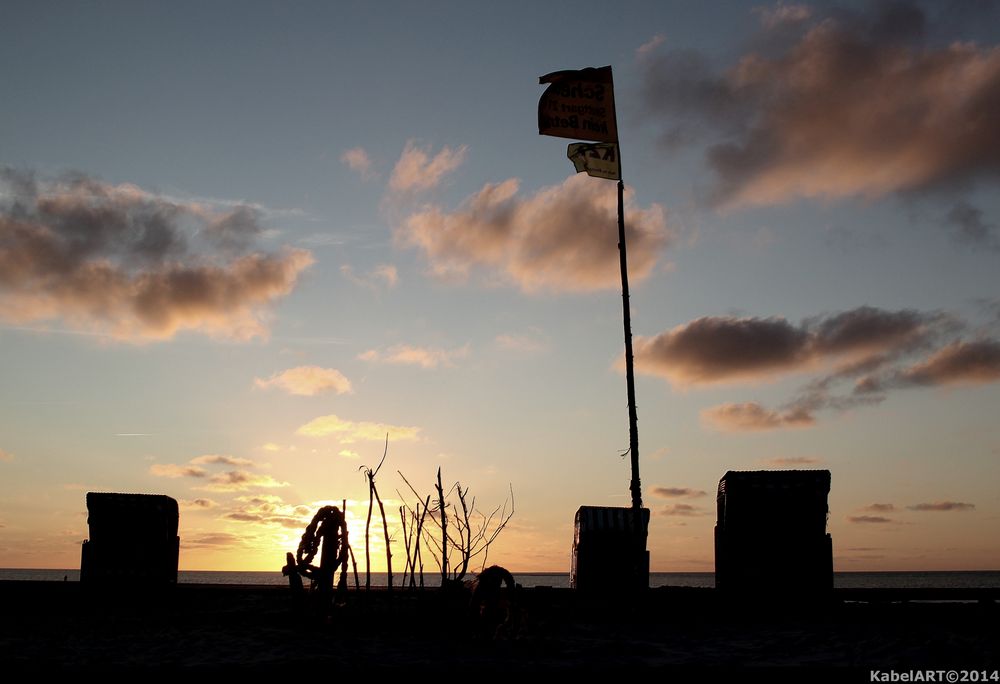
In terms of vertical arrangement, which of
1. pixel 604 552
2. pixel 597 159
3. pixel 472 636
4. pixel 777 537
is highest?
pixel 597 159

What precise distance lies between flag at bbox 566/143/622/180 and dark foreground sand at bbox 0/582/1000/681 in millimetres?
9594

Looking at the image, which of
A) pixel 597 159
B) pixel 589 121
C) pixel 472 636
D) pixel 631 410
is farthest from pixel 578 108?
pixel 472 636

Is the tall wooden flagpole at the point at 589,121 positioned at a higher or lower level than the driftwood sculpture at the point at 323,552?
higher

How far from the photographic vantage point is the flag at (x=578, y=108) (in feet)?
72.4

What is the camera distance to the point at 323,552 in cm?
1942

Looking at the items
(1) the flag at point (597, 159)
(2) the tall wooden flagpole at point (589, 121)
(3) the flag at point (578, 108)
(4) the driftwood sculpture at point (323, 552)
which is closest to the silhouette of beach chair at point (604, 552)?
(2) the tall wooden flagpole at point (589, 121)

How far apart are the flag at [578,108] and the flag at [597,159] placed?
20cm

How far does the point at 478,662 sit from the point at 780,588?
873cm

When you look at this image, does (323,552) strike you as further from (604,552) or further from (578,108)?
(578,108)

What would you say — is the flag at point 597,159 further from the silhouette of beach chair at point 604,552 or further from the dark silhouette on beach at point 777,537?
the silhouette of beach chair at point 604,552

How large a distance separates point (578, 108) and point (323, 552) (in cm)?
1176

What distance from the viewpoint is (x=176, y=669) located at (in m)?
13.2

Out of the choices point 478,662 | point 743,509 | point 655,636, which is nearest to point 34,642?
point 478,662

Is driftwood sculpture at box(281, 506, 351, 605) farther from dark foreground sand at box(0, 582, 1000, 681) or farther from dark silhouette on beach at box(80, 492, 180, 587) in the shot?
dark silhouette on beach at box(80, 492, 180, 587)
